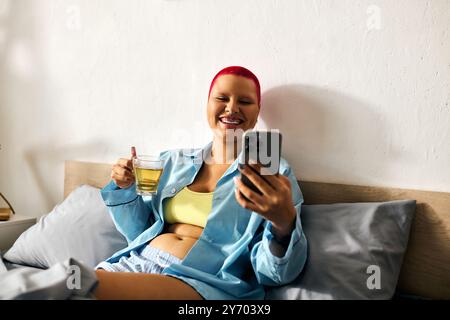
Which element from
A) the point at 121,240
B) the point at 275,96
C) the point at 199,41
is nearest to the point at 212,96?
the point at 275,96

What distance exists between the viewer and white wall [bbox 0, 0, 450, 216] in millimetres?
1390

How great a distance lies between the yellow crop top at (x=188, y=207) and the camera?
57.2 inches

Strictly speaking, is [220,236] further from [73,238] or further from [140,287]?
[73,238]

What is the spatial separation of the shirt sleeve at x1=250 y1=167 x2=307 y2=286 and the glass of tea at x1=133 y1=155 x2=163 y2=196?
0.35 meters

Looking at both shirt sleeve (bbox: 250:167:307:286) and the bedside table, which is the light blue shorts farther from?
the bedside table

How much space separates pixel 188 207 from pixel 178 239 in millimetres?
109

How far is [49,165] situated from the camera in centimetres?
228

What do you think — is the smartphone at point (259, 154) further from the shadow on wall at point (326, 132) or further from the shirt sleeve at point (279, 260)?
the shadow on wall at point (326, 132)

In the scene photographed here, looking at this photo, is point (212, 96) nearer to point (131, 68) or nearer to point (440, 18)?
point (131, 68)

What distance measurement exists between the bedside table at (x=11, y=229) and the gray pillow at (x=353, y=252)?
4.27ft

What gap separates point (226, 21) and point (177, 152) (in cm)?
52

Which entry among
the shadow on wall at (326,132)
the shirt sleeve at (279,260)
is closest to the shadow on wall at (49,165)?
the shadow on wall at (326,132)

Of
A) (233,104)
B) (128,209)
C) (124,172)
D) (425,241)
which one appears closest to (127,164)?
(124,172)
